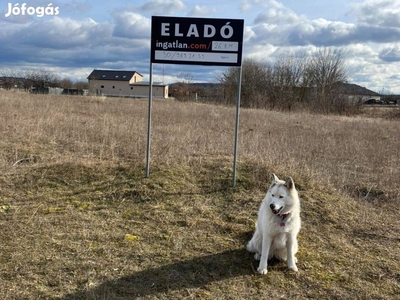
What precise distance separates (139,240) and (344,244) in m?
2.60

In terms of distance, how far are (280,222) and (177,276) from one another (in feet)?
3.89

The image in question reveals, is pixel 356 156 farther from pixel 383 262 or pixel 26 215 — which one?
pixel 26 215

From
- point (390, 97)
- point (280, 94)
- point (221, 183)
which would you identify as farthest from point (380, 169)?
point (390, 97)

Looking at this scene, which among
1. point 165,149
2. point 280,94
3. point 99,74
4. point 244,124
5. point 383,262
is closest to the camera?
point 383,262

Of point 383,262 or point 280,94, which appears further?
point 280,94

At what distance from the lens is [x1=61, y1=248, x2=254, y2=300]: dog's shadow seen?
122 inches

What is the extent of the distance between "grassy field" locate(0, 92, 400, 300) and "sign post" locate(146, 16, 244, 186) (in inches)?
79.3

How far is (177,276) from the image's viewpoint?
341 centimetres

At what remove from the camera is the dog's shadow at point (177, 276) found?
3092mm

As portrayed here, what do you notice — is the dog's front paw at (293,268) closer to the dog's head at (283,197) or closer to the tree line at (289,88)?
the dog's head at (283,197)

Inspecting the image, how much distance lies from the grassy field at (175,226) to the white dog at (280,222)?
184mm

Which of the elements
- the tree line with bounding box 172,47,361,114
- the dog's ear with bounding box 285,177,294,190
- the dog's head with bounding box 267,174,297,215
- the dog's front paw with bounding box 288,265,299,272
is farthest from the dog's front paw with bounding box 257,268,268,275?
the tree line with bounding box 172,47,361,114

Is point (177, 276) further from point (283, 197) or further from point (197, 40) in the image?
point (197, 40)

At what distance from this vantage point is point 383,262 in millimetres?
3912
